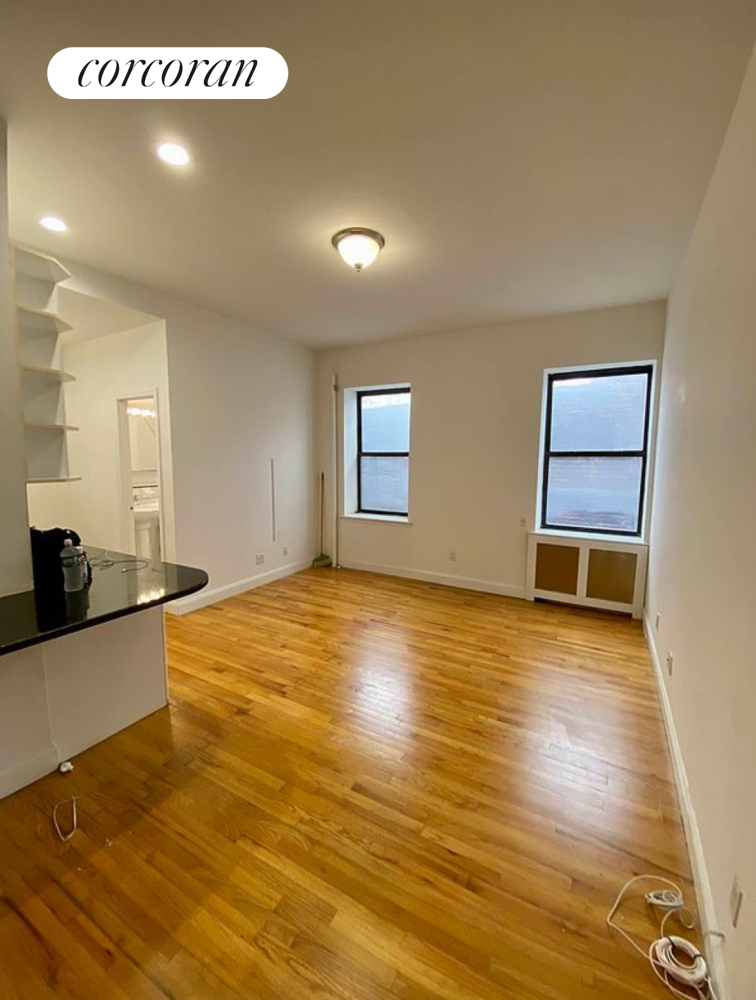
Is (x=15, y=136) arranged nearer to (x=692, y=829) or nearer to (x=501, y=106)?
(x=501, y=106)

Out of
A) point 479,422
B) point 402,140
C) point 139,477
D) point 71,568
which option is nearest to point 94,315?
point 139,477

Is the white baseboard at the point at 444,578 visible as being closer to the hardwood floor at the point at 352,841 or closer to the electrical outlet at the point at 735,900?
the hardwood floor at the point at 352,841

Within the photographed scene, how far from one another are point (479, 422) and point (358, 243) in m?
2.44

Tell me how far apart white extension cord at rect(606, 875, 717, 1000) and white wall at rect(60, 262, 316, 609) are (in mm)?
3696

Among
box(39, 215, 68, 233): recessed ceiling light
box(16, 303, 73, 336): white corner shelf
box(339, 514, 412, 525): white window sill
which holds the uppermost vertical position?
box(39, 215, 68, 233): recessed ceiling light

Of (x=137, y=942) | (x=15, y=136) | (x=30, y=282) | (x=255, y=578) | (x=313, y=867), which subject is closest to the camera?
(x=137, y=942)

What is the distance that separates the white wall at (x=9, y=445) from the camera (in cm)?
177

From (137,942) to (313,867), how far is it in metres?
0.55

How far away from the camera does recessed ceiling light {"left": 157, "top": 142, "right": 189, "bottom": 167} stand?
6.03ft

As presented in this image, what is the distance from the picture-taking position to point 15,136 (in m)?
1.81

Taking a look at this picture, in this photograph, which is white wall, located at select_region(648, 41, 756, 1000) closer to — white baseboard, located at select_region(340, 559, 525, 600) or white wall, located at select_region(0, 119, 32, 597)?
white baseboard, located at select_region(340, 559, 525, 600)

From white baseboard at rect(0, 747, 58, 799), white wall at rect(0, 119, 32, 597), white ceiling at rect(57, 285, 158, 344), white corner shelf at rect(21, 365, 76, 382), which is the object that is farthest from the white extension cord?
white ceiling at rect(57, 285, 158, 344)

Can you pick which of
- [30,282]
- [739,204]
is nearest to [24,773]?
[30,282]

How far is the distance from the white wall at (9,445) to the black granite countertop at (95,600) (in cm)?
15
